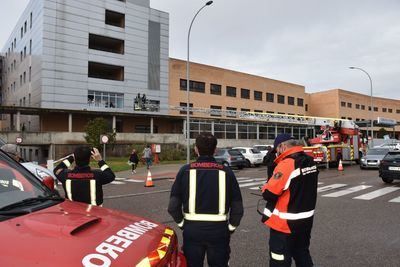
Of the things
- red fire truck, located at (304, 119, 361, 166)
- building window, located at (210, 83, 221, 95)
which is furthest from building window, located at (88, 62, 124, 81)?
red fire truck, located at (304, 119, 361, 166)

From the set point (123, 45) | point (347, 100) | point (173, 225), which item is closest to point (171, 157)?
point (123, 45)

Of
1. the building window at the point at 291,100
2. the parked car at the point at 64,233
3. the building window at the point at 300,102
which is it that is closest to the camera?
the parked car at the point at 64,233

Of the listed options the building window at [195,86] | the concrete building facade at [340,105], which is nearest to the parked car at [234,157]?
the building window at [195,86]

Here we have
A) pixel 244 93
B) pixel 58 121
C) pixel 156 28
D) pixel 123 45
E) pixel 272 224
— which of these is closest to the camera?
pixel 272 224

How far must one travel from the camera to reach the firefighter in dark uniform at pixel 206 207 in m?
3.40

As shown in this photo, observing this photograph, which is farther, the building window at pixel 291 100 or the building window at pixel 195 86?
the building window at pixel 291 100

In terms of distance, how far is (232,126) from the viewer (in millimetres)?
54344

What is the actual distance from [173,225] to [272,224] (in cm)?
449

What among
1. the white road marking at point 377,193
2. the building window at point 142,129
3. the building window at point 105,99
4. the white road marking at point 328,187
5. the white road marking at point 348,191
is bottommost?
the white road marking at point 328,187

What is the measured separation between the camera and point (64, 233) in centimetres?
233

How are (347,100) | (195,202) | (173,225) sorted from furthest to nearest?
1. (347,100)
2. (173,225)
3. (195,202)

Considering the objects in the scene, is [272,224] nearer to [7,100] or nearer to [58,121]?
[58,121]

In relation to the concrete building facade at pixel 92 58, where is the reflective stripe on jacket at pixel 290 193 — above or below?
below

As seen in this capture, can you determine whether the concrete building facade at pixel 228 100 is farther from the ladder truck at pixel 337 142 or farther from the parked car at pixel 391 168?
the parked car at pixel 391 168
